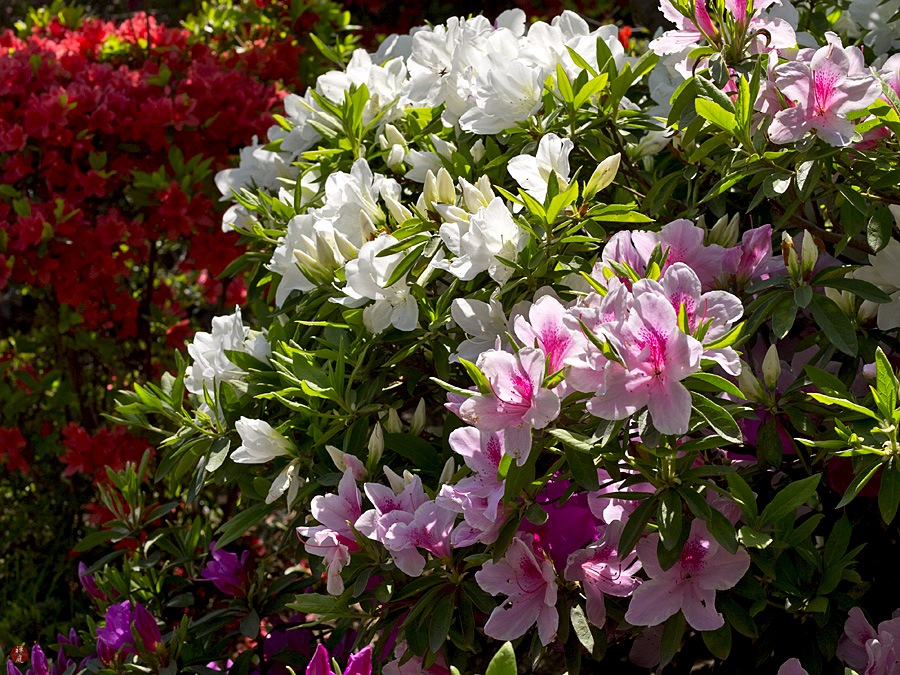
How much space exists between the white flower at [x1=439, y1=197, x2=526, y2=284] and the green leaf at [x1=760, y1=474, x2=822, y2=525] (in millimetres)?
430

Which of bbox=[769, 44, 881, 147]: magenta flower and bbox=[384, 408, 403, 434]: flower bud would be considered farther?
bbox=[384, 408, 403, 434]: flower bud

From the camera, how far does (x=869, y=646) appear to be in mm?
1104

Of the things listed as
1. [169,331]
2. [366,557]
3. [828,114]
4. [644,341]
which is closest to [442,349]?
[366,557]

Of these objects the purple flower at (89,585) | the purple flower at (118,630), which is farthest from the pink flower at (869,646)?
the purple flower at (89,585)

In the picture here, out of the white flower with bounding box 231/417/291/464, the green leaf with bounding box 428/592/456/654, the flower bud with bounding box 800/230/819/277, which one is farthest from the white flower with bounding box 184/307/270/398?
the flower bud with bounding box 800/230/819/277

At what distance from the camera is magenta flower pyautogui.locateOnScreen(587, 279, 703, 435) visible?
921mm

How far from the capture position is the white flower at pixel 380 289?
125 cm

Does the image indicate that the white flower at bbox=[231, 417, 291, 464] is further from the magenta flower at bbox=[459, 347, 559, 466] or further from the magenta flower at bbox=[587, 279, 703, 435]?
the magenta flower at bbox=[587, 279, 703, 435]

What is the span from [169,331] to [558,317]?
223 cm

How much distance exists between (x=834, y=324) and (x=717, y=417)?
0.87 ft

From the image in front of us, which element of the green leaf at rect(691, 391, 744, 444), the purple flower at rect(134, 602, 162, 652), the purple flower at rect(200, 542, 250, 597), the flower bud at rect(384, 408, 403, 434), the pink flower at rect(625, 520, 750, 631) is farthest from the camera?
the purple flower at rect(200, 542, 250, 597)

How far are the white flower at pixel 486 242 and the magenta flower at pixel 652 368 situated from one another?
0.86ft

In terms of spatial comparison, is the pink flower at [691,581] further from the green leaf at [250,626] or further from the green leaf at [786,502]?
the green leaf at [250,626]

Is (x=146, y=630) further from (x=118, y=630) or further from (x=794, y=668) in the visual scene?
(x=794, y=668)
